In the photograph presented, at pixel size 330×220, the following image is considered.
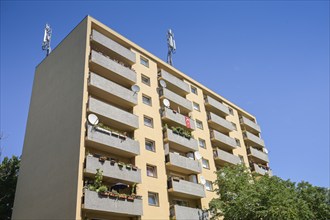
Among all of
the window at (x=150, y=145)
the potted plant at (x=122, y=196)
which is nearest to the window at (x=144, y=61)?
the window at (x=150, y=145)

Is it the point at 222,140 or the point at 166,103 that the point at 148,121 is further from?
the point at 222,140

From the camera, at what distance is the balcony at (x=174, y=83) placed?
3397 centimetres

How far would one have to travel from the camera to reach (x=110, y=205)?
20.9 m

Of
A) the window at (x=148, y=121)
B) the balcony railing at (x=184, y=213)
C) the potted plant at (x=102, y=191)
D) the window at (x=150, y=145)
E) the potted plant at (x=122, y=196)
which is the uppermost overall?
the window at (x=148, y=121)

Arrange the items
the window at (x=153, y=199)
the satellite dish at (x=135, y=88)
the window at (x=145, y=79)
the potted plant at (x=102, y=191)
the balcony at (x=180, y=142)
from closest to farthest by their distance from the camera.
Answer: the potted plant at (x=102, y=191) → the window at (x=153, y=199) → the satellite dish at (x=135, y=88) → the balcony at (x=180, y=142) → the window at (x=145, y=79)

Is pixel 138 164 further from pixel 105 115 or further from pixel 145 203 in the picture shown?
pixel 105 115

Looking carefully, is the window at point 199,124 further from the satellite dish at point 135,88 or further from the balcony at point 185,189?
the satellite dish at point 135,88

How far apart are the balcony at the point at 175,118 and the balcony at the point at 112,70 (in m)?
4.47

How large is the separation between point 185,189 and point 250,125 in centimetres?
2274

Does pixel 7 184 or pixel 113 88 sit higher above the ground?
pixel 113 88

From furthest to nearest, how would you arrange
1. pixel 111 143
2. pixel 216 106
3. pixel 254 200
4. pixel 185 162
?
pixel 216 106 < pixel 185 162 < pixel 111 143 < pixel 254 200

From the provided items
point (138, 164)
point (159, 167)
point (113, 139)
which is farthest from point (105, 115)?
point (159, 167)

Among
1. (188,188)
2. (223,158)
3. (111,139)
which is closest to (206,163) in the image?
(223,158)

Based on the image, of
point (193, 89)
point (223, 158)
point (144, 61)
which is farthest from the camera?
point (193, 89)
